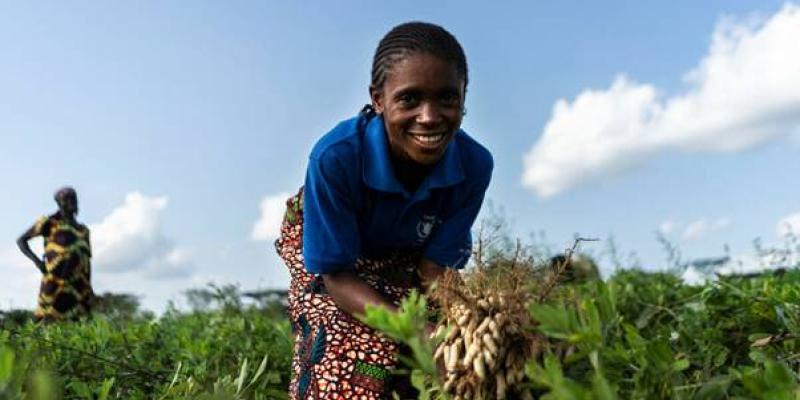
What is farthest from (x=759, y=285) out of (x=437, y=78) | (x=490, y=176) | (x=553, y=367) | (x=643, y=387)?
(x=553, y=367)

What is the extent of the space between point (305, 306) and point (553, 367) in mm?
1783

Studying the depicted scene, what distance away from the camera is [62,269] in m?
10.7

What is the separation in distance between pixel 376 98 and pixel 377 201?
1.06 feet

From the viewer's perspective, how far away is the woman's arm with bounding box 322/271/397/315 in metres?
2.66

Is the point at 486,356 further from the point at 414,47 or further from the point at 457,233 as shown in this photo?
the point at 457,233

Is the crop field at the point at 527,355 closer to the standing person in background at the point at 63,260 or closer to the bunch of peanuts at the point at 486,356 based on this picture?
the bunch of peanuts at the point at 486,356

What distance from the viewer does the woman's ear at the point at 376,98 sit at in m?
2.83

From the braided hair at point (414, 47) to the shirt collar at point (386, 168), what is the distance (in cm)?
15

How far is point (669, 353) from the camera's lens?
1.55 meters

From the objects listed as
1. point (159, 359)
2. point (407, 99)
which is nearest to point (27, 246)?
point (159, 359)

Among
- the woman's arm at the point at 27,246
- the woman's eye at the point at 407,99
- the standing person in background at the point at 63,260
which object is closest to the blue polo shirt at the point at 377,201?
the woman's eye at the point at 407,99

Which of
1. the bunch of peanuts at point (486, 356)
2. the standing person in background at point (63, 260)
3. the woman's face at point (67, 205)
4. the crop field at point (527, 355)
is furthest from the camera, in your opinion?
the woman's face at point (67, 205)

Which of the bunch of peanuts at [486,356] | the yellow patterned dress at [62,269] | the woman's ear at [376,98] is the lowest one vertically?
the bunch of peanuts at [486,356]

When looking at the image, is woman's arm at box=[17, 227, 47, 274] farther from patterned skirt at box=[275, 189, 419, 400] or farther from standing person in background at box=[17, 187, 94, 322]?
patterned skirt at box=[275, 189, 419, 400]
